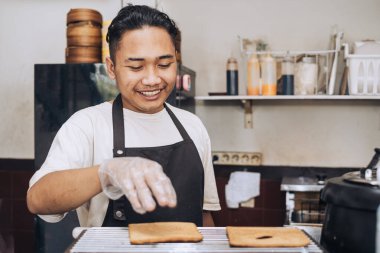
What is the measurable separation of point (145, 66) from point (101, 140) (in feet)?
1.06

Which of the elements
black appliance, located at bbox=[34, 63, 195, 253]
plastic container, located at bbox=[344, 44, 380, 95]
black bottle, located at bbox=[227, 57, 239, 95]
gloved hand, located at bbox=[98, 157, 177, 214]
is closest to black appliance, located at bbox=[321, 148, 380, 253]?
gloved hand, located at bbox=[98, 157, 177, 214]

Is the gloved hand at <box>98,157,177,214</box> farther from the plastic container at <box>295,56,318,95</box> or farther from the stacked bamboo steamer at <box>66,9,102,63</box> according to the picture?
the plastic container at <box>295,56,318,95</box>

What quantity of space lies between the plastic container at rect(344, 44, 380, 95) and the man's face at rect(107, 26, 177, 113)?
187 cm

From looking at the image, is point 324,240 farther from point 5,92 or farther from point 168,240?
point 5,92

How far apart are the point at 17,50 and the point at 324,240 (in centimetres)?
326

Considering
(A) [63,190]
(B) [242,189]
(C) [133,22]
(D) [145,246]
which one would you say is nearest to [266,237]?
(D) [145,246]

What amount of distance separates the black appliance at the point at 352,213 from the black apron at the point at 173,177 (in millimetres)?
581

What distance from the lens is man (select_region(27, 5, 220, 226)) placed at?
139cm

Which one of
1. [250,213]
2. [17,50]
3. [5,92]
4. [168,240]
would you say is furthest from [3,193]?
[168,240]

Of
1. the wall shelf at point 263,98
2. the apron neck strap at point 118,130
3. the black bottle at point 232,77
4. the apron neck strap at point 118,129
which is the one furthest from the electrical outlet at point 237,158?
the apron neck strap at point 118,129

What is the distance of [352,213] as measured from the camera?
47.3 inches

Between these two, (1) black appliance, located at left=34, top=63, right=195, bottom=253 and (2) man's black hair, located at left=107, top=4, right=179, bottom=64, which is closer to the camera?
(2) man's black hair, located at left=107, top=4, right=179, bottom=64

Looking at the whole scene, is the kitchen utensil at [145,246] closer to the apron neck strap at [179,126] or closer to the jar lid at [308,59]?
the apron neck strap at [179,126]

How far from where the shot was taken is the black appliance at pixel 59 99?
9.39 ft
